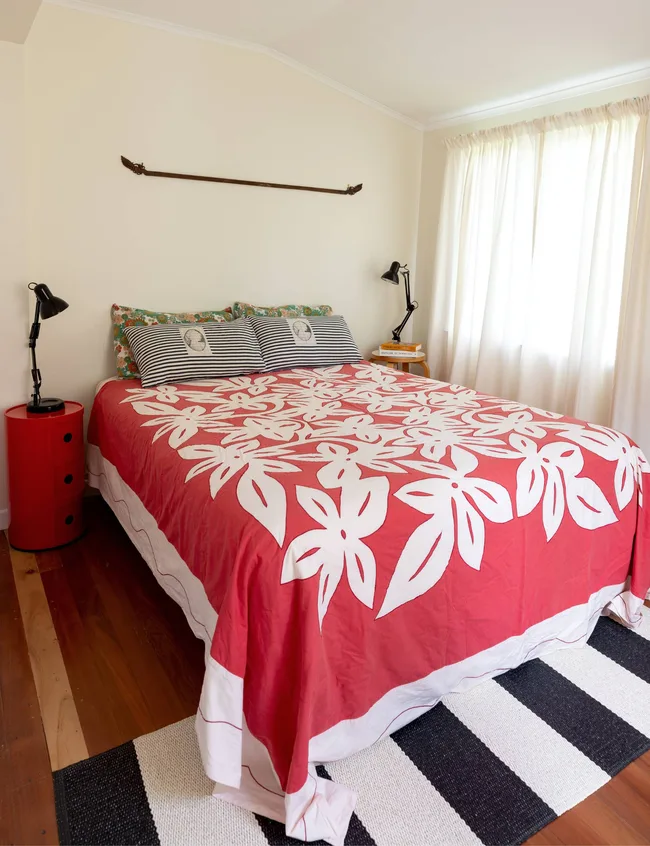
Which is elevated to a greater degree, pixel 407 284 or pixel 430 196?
pixel 430 196

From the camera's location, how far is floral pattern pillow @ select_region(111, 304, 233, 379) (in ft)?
9.82

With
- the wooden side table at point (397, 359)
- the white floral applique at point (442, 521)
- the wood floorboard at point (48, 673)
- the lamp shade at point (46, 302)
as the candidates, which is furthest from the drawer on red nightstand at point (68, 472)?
the wooden side table at point (397, 359)

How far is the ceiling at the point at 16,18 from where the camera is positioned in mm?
2096

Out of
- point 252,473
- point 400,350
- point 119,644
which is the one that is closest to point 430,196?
point 400,350

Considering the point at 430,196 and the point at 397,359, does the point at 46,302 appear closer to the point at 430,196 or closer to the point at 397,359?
the point at 397,359

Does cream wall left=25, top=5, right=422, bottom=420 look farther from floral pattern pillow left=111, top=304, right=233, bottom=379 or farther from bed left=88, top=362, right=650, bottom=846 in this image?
bed left=88, top=362, right=650, bottom=846

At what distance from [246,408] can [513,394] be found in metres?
1.94

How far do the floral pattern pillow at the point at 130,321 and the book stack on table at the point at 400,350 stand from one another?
3.89 feet

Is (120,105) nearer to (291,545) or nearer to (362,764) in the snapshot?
(291,545)

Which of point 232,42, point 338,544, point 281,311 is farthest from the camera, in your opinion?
point 281,311

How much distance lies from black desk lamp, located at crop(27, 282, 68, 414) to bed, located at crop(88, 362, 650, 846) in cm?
36

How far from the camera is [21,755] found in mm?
1540

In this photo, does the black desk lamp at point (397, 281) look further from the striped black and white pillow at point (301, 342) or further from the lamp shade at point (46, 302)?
the lamp shade at point (46, 302)

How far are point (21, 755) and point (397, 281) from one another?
3343 millimetres
